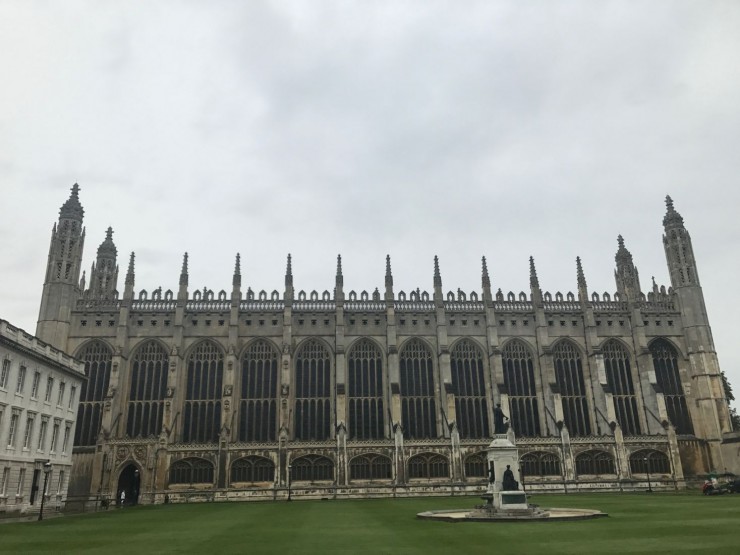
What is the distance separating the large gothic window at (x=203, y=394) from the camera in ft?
177

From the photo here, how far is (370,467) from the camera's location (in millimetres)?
51469

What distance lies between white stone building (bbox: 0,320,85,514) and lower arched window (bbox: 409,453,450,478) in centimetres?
2750

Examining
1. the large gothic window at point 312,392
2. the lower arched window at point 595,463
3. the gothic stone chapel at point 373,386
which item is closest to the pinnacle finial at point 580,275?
the gothic stone chapel at point 373,386

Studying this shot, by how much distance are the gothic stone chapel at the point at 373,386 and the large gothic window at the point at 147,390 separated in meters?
0.13

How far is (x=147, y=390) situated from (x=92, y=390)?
15.7 feet

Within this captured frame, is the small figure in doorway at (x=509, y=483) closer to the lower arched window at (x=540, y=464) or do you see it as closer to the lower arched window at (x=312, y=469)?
the lower arched window at (x=312, y=469)

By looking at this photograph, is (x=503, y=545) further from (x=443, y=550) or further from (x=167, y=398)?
(x=167, y=398)

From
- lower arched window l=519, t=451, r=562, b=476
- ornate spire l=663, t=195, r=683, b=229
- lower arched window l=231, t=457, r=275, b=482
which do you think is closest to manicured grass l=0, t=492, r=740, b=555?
lower arched window l=231, t=457, r=275, b=482

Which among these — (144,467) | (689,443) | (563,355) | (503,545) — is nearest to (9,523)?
(144,467)

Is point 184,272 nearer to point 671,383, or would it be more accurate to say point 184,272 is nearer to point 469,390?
point 469,390

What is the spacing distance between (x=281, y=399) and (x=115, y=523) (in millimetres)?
26711

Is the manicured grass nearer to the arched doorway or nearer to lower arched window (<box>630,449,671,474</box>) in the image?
the arched doorway

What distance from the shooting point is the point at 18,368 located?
3638 centimetres

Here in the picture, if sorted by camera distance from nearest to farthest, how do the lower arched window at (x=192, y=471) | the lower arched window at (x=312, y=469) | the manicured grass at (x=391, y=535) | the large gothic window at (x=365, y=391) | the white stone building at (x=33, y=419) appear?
the manicured grass at (x=391, y=535) → the white stone building at (x=33, y=419) → the lower arched window at (x=192, y=471) → the lower arched window at (x=312, y=469) → the large gothic window at (x=365, y=391)
